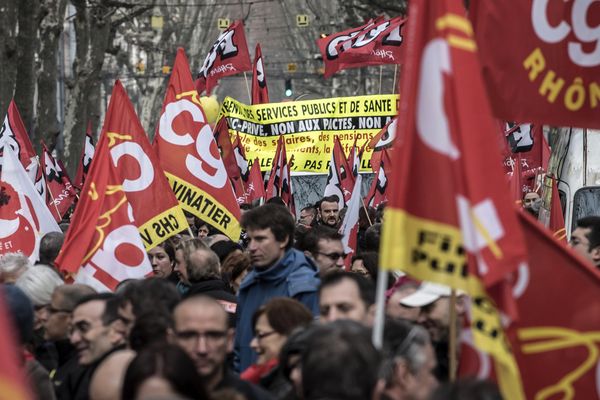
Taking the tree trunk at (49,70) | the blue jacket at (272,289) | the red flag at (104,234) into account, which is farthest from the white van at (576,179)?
the tree trunk at (49,70)

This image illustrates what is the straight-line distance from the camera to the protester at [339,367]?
15.9 ft

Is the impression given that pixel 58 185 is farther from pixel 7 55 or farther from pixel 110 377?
pixel 110 377

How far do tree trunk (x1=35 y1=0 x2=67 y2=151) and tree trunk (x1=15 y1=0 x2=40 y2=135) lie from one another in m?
1.52

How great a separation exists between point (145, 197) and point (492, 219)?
17.7 ft

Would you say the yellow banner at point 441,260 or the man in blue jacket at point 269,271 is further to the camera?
the man in blue jacket at point 269,271

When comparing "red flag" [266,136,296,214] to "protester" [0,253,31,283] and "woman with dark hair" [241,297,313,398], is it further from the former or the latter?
"woman with dark hair" [241,297,313,398]

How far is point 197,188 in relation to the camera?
11.7 meters

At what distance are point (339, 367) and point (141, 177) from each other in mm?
5944

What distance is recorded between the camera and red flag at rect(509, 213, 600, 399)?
235 inches

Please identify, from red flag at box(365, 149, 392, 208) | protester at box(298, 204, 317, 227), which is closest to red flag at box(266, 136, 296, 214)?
red flag at box(365, 149, 392, 208)

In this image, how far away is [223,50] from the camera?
19.6m

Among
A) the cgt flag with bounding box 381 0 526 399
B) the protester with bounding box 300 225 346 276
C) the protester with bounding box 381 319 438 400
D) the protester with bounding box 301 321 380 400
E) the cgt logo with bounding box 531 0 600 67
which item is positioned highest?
the cgt logo with bounding box 531 0 600 67

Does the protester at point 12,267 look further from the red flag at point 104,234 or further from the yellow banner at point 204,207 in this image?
the yellow banner at point 204,207

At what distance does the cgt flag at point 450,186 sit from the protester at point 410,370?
0.20 m
